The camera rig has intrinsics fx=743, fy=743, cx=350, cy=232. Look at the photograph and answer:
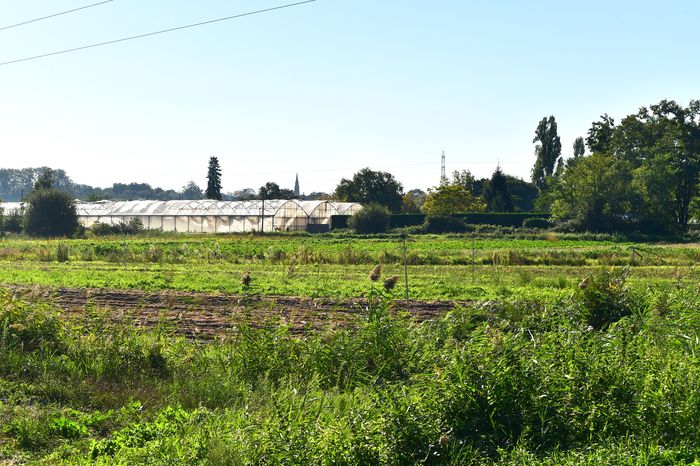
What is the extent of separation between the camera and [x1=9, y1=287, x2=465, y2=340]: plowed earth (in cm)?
1348

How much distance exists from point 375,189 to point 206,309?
76.9 m

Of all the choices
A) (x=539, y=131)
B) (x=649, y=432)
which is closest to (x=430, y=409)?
(x=649, y=432)

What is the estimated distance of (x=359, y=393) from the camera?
8.42 meters

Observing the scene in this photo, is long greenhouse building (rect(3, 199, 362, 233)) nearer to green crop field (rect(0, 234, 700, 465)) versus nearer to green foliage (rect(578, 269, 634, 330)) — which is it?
green crop field (rect(0, 234, 700, 465))

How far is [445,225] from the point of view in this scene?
64500mm

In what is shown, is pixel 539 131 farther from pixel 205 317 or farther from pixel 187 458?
pixel 187 458

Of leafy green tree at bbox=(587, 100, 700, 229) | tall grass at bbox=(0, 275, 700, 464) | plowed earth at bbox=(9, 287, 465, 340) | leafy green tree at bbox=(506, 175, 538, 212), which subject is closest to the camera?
tall grass at bbox=(0, 275, 700, 464)

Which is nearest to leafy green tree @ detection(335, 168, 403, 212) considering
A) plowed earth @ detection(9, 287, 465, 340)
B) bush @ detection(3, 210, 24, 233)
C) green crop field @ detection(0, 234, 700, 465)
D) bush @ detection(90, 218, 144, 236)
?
bush @ detection(90, 218, 144, 236)

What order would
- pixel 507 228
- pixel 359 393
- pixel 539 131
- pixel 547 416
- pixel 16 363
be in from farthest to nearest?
pixel 539 131 → pixel 507 228 → pixel 16 363 → pixel 359 393 → pixel 547 416

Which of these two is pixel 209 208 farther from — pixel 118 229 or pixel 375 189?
pixel 375 189

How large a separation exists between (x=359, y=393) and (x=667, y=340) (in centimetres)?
361

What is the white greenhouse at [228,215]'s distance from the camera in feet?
217

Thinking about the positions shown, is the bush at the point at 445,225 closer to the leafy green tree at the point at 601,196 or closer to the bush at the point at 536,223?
the bush at the point at 536,223

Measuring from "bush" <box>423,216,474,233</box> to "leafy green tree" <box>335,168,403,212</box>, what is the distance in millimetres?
27803
